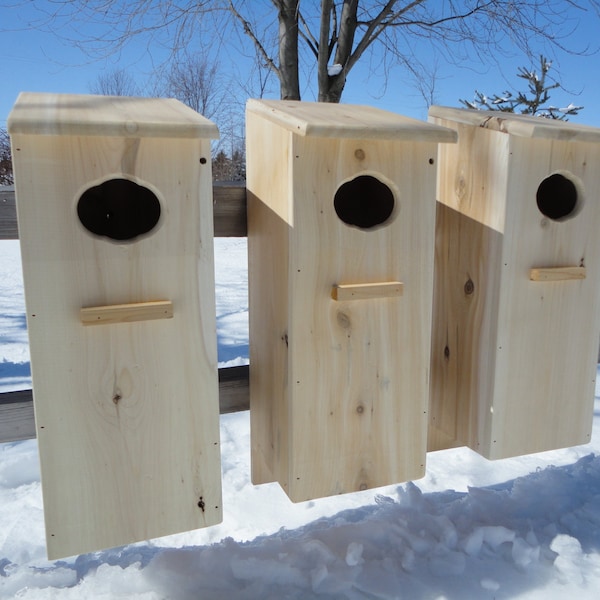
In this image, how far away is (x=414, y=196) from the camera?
1.56m

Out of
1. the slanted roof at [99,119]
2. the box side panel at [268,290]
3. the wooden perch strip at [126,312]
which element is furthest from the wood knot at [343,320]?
the slanted roof at [99,119]

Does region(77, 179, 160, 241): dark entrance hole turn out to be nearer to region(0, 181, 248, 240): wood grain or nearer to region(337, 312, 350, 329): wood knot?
region(0, 181, 248, 240): wood grain

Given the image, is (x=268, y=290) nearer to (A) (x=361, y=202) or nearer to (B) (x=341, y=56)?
(A) (x=361, y=202)

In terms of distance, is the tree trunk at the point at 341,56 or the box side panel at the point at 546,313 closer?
the box side panel at the point at 546,313

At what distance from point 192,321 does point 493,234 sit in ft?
2.96

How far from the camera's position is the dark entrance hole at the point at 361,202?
186cm

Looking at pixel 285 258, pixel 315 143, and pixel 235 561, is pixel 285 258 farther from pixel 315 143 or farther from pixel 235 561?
Answer: pixel 235 561

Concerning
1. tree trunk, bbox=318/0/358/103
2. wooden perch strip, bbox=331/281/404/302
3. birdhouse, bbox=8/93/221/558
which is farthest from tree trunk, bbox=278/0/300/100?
wooden perch strip, bbox=331/281/404/302

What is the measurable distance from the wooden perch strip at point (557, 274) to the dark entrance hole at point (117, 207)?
1.14m

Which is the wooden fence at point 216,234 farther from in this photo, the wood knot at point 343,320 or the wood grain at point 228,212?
the wood knot at point 343,320

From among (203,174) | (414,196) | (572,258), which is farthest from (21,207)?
(572,258)

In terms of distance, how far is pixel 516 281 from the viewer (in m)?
1.72

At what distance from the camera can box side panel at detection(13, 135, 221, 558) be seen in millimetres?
1284

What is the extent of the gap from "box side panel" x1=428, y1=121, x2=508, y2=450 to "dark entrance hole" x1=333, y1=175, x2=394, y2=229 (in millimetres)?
223
